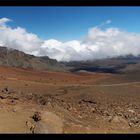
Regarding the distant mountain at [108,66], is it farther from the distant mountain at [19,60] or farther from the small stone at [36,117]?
the small stone at [36,117]

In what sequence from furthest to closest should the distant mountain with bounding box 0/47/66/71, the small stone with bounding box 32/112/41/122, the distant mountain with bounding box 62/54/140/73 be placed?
the distant mountain with bounding box 62/54/140/73 → the distant mountain with bounding box 0/47/66/71 → the small stone with bounding box 32/112/41/122

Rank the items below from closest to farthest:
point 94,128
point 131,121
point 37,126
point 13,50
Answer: point 37,126
point 94,128
point 131,121
point 13,50

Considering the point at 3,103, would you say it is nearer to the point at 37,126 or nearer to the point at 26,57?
the point at 37,126

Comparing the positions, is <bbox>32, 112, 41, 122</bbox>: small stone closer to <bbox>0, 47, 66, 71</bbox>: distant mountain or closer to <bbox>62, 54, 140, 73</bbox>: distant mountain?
<bbox>0, 47, 66, 71</bbox>: distant mountain

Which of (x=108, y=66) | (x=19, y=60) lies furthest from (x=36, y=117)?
(x=108, y=66)

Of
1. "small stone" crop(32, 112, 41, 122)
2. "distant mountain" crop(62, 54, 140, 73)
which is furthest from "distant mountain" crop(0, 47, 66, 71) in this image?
"small stone" crop(32, 112, 41, 122)

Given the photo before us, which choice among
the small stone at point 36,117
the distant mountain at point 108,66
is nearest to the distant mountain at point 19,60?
the distant mountain at point 108,66

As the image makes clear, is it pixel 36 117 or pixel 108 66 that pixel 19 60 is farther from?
pixel 36 117

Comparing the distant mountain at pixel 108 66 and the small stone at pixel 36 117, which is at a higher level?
the distant mountain at pixel 108 66
